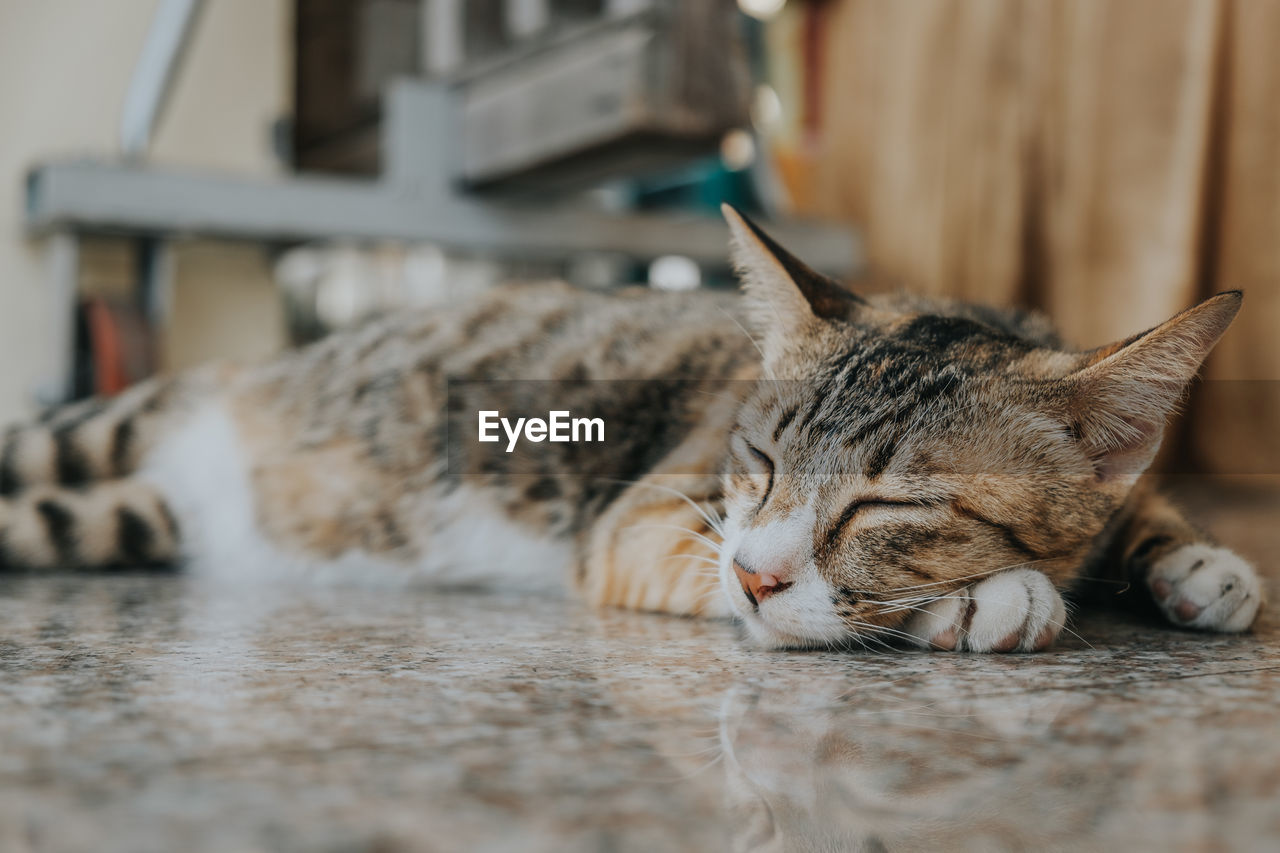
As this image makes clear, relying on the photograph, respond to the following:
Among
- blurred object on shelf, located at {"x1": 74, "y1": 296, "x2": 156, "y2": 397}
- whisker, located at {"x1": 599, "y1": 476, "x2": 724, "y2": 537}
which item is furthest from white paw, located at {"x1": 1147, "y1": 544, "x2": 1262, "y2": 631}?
blurred object on shelf, located at {"x1": 74, "y1": 296, "x2": 156, "y2": 397}

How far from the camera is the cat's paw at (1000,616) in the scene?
1.17 m

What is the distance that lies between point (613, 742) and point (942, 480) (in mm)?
569

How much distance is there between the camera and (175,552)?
196 cm

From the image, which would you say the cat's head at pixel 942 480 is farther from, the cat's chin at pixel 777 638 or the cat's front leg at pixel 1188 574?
the cat's front leg at pixel 1188 574

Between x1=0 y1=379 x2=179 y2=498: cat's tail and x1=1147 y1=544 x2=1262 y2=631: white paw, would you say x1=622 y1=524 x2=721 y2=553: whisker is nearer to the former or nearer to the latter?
x1=1147 y1=544 x2=1262 y2=631: white paw

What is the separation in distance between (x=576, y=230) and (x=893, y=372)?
196 cm

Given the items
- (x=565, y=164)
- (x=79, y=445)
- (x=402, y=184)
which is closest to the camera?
(x=79, y=445)

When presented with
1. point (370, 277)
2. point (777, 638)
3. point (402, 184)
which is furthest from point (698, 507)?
point (370, 277)

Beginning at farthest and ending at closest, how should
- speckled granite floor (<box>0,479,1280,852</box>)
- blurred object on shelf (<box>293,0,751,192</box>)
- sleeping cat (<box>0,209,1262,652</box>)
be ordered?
blurred object on shelf (<box>293,0,751,192</box>) < sleeping cat (<box>0,209,1262,652</box>) < speckled granite floor (<box>0,479,1280,852</box>)

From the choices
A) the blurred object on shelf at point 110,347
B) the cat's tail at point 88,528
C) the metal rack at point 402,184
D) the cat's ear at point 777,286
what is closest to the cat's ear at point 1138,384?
the cat's ear at point 777,286

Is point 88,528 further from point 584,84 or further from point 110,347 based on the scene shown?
point 584,84

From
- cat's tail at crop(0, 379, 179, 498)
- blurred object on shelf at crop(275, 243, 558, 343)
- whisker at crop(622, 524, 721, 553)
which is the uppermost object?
blurred object on shelf at crop(275, 243, 558, 343)

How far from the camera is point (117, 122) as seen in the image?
3.47m

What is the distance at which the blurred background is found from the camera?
261 centimetres
